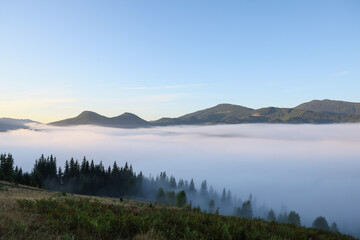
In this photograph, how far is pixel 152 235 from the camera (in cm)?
721

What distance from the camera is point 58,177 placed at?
359ft

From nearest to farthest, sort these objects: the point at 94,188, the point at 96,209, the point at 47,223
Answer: the point at 47,223 < the point at 96,209 < the point at 94,188

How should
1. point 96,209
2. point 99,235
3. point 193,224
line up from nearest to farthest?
point 99,235
point 193,224
point 96,209

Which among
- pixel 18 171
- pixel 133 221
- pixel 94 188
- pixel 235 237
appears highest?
pixel 133 221

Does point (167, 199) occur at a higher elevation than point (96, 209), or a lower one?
lower

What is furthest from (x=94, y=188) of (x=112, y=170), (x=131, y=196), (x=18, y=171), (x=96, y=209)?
(x=96, y=209)

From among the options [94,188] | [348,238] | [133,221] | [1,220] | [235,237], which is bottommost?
[94,188]

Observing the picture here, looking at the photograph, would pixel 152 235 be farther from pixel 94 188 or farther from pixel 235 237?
pixel 94 188

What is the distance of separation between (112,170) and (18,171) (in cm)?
4351

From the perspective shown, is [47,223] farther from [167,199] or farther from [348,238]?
[167,199]

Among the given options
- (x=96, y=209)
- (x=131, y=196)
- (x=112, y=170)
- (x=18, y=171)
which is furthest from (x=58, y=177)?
(x=96, y=209)

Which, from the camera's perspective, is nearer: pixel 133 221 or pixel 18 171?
pixel 133 221

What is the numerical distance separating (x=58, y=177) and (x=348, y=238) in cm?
12617

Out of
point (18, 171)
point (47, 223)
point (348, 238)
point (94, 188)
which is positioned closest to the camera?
point (47, 223)
